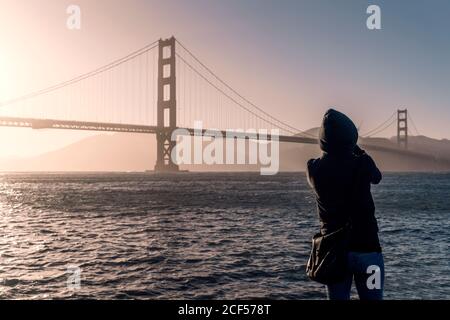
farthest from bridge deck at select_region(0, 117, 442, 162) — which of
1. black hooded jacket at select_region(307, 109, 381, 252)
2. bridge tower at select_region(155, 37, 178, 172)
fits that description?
black hooded jacket at select_region(307, 109, 381, 252)

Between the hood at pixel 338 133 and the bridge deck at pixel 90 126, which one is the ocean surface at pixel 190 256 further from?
the bridge deck at pixel 90 126

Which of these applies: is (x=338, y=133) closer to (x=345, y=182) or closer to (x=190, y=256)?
(x=345, y=182)

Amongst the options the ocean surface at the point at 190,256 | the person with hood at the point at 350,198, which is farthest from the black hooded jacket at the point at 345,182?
the ocean surface at the point at 190,256

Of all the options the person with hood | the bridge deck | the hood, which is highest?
the bridge deck

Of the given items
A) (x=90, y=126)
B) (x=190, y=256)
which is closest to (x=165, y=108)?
(x=90, y=126)

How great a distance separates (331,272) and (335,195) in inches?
19.9

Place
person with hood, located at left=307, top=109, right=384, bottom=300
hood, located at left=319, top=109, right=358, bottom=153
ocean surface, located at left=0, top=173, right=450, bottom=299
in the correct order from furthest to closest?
ocean surface, located at left=0, top=173, right=450, bottom=299 < hood, located at left=319, top=109, right=358, bottom=153 < person with hood, located at left=307, top=109, right=384, bottom=300

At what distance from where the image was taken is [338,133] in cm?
298

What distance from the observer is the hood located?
298cm

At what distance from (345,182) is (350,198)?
0.36 ft

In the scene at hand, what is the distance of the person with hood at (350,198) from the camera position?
2871mm

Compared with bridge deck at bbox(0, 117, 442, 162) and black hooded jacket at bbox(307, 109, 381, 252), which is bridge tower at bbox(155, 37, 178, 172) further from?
black hooded jacket at bbox(307, 109, 381, 252)
